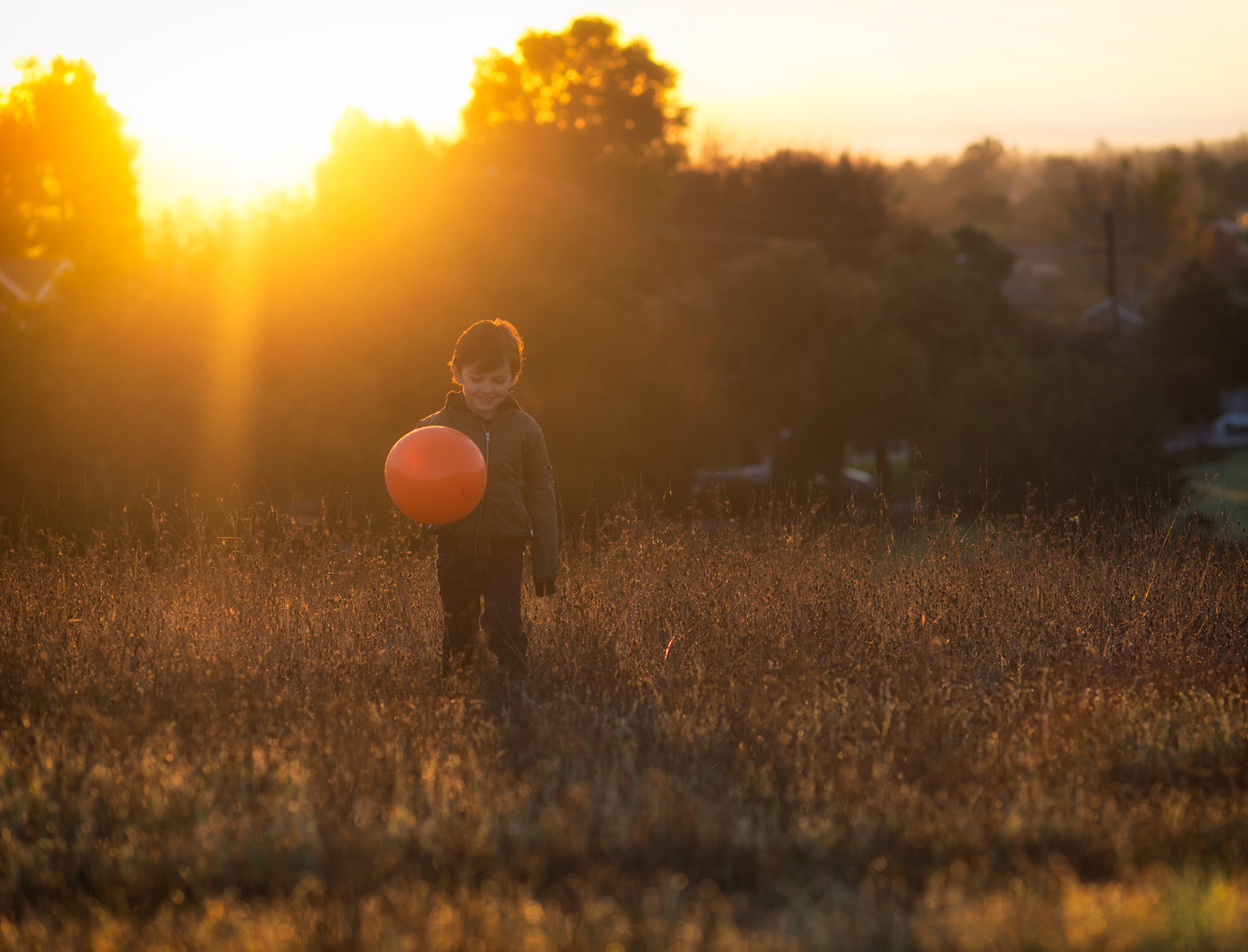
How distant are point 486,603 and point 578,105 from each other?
3872 centimetres

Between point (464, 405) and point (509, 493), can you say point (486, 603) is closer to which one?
point (509, 493)

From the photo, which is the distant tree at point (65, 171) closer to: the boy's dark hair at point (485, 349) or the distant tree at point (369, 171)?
the distant tree at point (369, 171)

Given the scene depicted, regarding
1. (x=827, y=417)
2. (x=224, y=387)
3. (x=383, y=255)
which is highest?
(x=383, y=255)

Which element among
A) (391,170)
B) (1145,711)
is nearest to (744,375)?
(391,170)

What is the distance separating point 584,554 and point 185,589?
271cm

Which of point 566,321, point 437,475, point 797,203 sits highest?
point 797,203

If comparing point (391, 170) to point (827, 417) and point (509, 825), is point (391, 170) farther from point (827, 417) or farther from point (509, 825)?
point (509, 825)

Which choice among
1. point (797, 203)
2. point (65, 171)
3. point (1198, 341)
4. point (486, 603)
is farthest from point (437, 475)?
point (1198, 341)

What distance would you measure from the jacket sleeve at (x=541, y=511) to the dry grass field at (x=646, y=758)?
1.72ft

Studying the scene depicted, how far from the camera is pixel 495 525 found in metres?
5.41

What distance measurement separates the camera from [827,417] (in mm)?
34094

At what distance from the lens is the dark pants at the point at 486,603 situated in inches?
214

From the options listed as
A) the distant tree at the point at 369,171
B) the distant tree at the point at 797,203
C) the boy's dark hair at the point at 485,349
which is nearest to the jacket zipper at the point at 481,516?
the boy's dark hair at the point at 485,349

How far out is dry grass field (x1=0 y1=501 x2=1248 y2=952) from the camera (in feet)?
10.3
